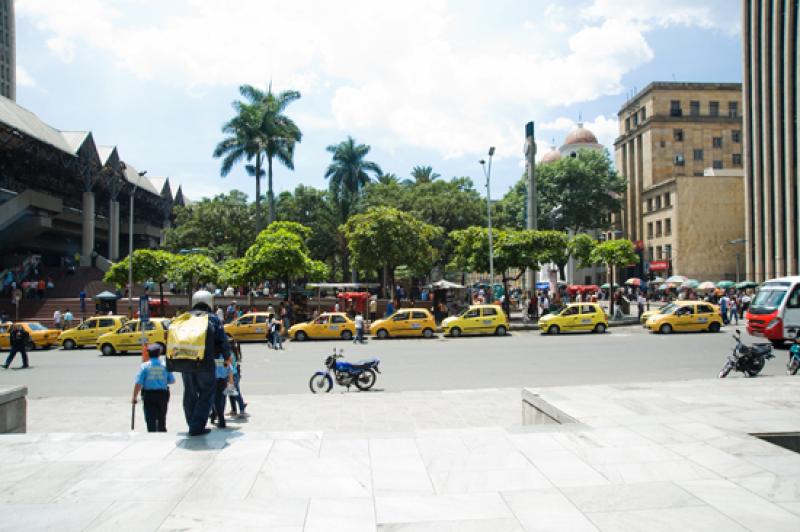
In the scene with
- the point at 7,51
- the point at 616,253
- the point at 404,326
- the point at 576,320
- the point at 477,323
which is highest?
the point at 7,51

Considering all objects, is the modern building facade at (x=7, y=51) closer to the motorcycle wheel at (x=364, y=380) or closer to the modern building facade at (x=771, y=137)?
the modern building facade at (x=771, y=137)

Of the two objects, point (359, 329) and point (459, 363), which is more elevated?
point (359, 329)

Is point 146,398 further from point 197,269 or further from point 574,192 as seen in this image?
point 574,192

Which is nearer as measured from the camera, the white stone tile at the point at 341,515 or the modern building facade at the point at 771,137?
the white stone tile at the point at 341,515

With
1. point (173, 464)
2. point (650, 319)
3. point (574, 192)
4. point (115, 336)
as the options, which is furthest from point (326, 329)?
point (574, 192)

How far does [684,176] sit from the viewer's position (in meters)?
56.5

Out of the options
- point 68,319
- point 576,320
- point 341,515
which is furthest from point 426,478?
point 68,319

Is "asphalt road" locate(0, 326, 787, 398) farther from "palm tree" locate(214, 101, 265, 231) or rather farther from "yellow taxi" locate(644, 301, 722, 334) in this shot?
"palm tree" locate(214, 101, 265, 231)

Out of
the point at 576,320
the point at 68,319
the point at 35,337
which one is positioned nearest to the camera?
the point at 35,337

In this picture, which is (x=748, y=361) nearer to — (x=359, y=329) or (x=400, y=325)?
(x=359, y=329)

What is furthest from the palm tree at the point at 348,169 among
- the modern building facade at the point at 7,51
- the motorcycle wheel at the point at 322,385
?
the modern building facade at the point at 7,51

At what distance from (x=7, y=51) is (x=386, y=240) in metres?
94.9

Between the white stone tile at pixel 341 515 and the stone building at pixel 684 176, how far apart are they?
58029 mm

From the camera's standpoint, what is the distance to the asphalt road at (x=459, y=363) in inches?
548
